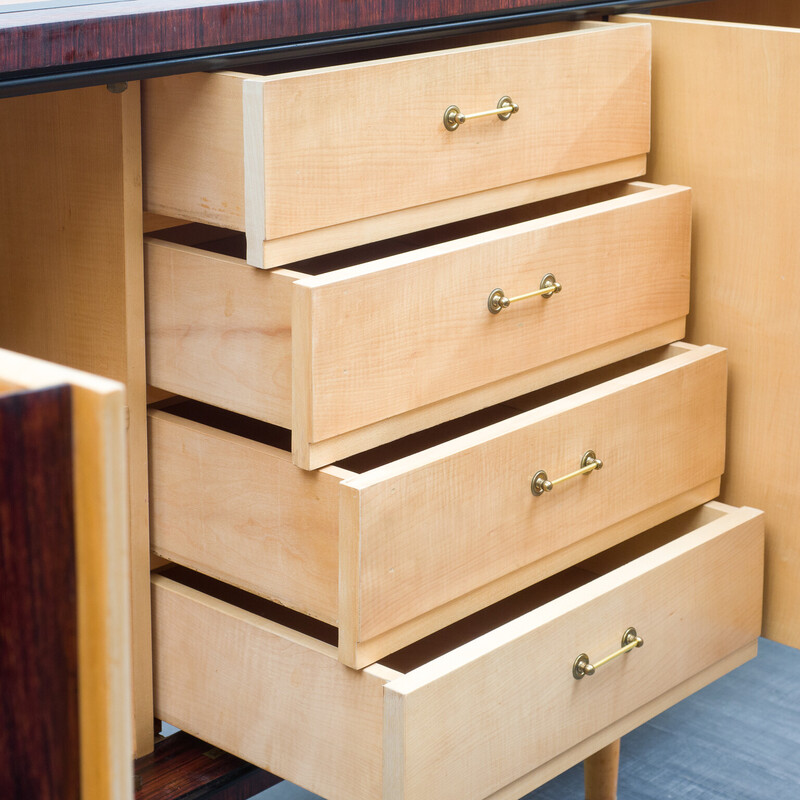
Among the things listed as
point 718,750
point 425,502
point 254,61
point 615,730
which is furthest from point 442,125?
point 718,750

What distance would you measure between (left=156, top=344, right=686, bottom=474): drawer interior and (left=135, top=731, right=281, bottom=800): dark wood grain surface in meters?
0.24

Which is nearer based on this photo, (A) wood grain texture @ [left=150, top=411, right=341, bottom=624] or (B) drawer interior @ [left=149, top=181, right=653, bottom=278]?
(A) wood grain texture @ [left=150, top=411, right=341, bottom=624]

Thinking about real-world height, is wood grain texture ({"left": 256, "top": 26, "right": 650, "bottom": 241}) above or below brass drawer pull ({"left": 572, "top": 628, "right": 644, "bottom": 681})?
above

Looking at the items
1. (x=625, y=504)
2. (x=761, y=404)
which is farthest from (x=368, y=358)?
(x=761, y=404)

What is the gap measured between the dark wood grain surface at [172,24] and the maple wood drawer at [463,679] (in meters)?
0.39

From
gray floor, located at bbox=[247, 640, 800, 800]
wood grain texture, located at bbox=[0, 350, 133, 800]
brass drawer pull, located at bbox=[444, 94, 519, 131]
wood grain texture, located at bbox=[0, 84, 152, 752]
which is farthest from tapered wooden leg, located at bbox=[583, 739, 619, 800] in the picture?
wood grain texture, located at bbox=[0, 350, 133, 800]

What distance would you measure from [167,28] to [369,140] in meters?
0.15

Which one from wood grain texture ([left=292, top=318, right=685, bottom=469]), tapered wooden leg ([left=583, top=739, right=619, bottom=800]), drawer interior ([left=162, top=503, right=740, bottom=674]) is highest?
wood grain texture ([left=292, top=318, right=685, bottom=469])

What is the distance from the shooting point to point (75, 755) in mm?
342

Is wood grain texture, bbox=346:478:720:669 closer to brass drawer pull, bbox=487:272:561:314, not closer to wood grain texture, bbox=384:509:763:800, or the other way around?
wood grain texture, bbox=384:509:763:800

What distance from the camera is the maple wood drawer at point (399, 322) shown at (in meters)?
0.75

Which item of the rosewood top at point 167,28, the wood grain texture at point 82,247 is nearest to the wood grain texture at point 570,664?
the wood grain texture at point 82,247

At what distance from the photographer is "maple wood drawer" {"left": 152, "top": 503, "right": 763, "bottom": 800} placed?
0.76 m

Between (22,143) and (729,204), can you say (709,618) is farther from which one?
(22,143)
